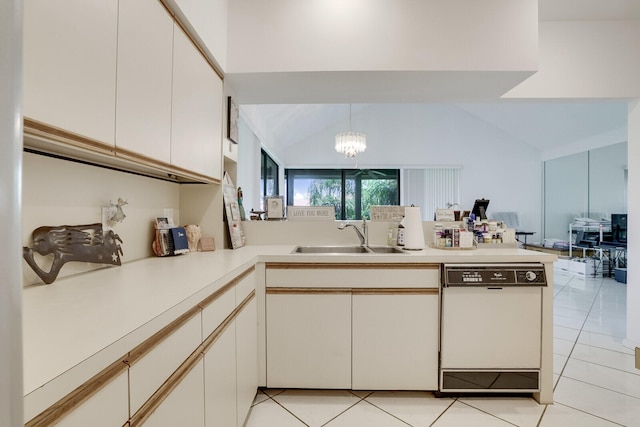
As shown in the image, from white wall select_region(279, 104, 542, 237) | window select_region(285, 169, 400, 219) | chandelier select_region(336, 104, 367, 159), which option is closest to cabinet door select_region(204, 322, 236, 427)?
chandelier select_region(336, 104, 367, 159)

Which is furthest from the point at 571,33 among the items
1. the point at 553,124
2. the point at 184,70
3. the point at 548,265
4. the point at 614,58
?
the point at 553,124

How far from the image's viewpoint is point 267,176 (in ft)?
18.5

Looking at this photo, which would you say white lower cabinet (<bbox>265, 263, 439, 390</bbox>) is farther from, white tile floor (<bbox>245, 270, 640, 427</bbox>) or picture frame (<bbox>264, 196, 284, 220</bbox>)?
picture frame (<bbox>264, 196, 284, 220</bbox>)

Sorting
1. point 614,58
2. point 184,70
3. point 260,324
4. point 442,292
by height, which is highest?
point 614,58

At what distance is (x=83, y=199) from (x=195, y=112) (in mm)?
670

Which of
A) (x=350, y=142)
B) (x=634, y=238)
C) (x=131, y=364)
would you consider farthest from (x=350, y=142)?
(x=131, y=364)

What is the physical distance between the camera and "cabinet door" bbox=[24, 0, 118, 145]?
0.72m

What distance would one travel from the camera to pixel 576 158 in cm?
613

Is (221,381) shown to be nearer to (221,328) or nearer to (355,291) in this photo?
(221,328)

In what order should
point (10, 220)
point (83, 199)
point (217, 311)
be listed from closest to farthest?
1. point (10, 220)
2. point (217, 311)
3. point (83, 199)

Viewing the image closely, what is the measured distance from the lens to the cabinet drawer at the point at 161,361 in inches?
25.3

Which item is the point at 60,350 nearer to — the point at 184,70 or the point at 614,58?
the point at 184,70

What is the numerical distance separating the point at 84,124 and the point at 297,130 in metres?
5.70

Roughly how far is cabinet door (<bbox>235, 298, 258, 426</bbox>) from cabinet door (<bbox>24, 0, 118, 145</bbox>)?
0.94 m
